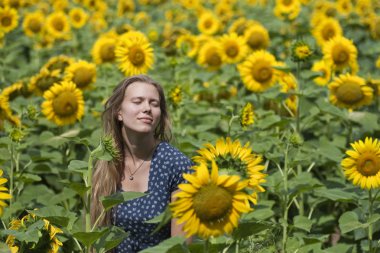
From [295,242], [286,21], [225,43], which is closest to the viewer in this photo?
[295,242]

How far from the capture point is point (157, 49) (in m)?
6.26

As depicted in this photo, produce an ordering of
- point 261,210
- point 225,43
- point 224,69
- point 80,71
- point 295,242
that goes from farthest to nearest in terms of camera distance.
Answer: point 224,69
point 225,43
point 80,71
point 261,210
point 295,242

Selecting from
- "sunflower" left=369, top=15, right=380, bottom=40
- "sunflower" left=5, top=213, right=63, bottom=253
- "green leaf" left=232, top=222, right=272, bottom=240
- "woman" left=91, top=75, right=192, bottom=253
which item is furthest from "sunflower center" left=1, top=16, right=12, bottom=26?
"green leaf" left=232, top=222, right=272, bottom=240

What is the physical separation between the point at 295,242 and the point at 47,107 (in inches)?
68.0

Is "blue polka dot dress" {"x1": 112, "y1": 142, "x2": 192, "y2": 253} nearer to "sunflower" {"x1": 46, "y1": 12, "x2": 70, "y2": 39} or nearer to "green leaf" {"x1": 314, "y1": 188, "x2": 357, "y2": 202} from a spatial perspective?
"green leaf" {"x1": 314, "y1": 188, "x2": 357, "y2": 202}

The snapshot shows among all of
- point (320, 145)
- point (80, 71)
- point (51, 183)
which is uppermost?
point (80, 71)

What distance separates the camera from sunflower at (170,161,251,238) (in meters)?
2.17

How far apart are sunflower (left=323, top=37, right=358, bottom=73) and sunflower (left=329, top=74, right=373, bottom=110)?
39 centimetres

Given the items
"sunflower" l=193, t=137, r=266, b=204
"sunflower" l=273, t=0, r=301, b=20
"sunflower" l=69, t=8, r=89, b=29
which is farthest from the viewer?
"sunflower" l=69, t=8, r=89, b=29

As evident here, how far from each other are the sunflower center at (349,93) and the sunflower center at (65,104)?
1526 millimetres

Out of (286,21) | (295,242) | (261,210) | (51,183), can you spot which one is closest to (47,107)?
(51,183)

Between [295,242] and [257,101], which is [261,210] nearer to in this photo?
[295,242]

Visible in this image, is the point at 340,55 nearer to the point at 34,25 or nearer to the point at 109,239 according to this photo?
the point at 109,239

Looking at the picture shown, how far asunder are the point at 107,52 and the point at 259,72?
1.10 m
